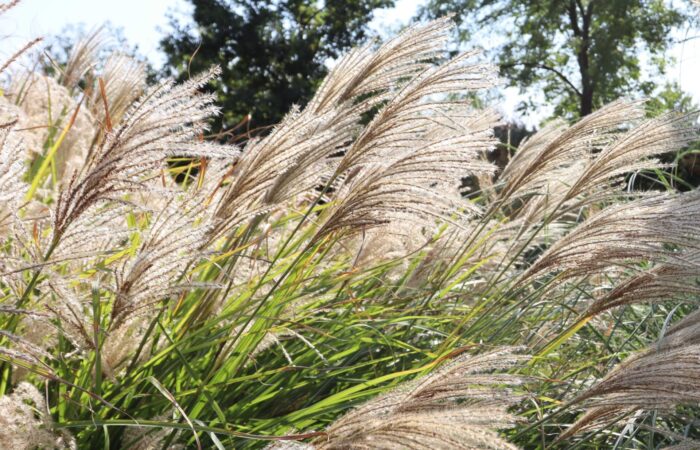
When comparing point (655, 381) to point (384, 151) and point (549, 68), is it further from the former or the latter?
point (549, 68)

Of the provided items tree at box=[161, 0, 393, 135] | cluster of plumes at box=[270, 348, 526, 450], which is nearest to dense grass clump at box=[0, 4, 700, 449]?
cluster of plumes at box=[270, 348, 526, 450]

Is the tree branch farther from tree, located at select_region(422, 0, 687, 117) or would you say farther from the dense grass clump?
the dense grass clump

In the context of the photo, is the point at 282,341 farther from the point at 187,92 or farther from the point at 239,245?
the point at 187,92

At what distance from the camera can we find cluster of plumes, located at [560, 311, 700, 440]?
1.78 metres

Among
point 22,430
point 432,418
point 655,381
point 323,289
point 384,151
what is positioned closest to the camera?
point 432,418

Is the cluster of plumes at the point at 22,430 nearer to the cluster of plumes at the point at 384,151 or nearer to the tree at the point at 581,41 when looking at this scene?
the cluster of plumes at the point at 384,151

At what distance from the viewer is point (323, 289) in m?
2.61

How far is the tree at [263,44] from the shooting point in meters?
28.9

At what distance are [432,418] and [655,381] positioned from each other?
2.39ft

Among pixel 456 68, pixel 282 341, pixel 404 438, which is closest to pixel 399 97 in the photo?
pixel 456 68

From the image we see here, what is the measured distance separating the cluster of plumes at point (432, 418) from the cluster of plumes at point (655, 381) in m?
0.42

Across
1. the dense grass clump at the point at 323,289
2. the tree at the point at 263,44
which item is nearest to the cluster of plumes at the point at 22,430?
the dense grass clump at the point at 323,289

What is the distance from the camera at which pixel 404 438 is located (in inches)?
53.6

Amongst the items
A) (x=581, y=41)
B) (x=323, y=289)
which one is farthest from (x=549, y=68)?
(x=323, y=289)
